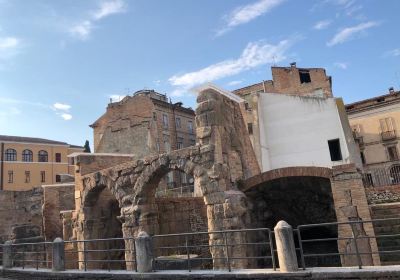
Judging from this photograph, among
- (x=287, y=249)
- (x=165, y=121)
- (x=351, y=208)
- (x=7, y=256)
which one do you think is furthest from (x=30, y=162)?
(x=287, y=249)

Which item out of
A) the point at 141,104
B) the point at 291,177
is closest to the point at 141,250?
the point at 291,177

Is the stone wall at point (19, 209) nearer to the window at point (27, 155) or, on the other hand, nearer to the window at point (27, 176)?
the window at point (27, 176)

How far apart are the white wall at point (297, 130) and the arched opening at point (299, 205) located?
180 inches

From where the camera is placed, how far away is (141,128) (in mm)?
31797

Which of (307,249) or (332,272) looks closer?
(332,272)

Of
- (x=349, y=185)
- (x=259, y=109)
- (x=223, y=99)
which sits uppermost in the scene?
(x=259, y=109)

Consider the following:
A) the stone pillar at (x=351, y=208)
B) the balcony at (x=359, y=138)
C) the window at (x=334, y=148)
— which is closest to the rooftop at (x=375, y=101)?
the balcony at (x=359, y=138)

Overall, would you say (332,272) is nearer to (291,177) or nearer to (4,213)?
(291,177)

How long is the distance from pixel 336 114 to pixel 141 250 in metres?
12.1

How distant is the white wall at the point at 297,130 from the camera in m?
16.3

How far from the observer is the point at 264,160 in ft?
58.2

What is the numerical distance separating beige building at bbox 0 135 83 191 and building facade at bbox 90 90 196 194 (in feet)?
A: 36.5

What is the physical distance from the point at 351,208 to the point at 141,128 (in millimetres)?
24754

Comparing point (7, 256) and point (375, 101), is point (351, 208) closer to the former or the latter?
point (7, 256)
